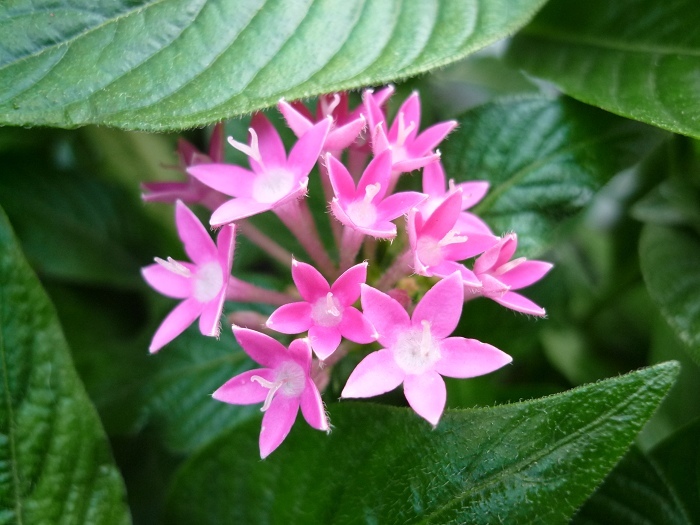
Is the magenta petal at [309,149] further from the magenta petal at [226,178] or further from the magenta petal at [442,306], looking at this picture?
the magenta petal at [442,306]

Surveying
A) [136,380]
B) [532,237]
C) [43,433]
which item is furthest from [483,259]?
[136,380]

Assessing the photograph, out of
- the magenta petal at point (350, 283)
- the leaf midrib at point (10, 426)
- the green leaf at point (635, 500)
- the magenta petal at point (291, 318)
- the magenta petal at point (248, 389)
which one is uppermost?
the magenta petal at point (350, 283)

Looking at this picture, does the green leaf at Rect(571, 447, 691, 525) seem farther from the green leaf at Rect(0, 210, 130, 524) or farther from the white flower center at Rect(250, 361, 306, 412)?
the green leaf at Rect(0, 210, 130, 524)

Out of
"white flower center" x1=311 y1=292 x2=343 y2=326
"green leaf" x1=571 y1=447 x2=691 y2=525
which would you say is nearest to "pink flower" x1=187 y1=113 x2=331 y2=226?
"white flower center" x1=311 y1=292 x2=343 y2=326

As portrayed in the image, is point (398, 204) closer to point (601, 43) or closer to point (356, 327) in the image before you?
point (356, 327)

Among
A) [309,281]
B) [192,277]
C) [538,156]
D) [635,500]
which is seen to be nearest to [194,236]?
[192,277]

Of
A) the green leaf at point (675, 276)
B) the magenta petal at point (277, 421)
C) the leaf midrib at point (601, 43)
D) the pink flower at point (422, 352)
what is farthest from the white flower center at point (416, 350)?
the leaf midrib at point (601, 43)
